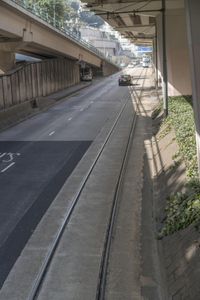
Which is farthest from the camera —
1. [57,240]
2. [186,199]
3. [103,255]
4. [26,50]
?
[26,50]

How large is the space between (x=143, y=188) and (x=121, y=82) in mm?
62547

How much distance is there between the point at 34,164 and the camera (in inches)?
826

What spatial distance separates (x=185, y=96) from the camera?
3316cm

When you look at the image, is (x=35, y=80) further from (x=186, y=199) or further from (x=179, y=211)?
(x=179, y=211)

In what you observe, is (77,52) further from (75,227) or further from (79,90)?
(75,227)

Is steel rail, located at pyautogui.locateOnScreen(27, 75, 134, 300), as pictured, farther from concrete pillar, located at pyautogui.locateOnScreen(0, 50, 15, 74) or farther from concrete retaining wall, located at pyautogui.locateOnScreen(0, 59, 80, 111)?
concrete pillar, located at pyautogui.locateOnScreen(0, 50, 15, 74)

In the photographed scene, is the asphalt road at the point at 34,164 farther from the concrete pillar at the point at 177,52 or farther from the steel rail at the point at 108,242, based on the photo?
the concrete pillar at the point at 177,52

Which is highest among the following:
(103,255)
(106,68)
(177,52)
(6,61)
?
(106,68)

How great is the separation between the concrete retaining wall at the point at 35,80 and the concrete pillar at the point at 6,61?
2.14ft

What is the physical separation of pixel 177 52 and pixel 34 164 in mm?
16195

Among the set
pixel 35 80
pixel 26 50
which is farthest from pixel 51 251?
pixel 26 50

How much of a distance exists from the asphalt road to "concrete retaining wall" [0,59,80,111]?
Result: 3172 millimetres

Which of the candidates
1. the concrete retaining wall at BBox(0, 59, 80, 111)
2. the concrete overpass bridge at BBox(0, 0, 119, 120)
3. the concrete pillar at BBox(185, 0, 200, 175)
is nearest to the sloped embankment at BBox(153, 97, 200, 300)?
the concrete pillar at BBox(185, 0, 200, 175)

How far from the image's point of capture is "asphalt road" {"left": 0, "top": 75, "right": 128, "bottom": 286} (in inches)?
513
